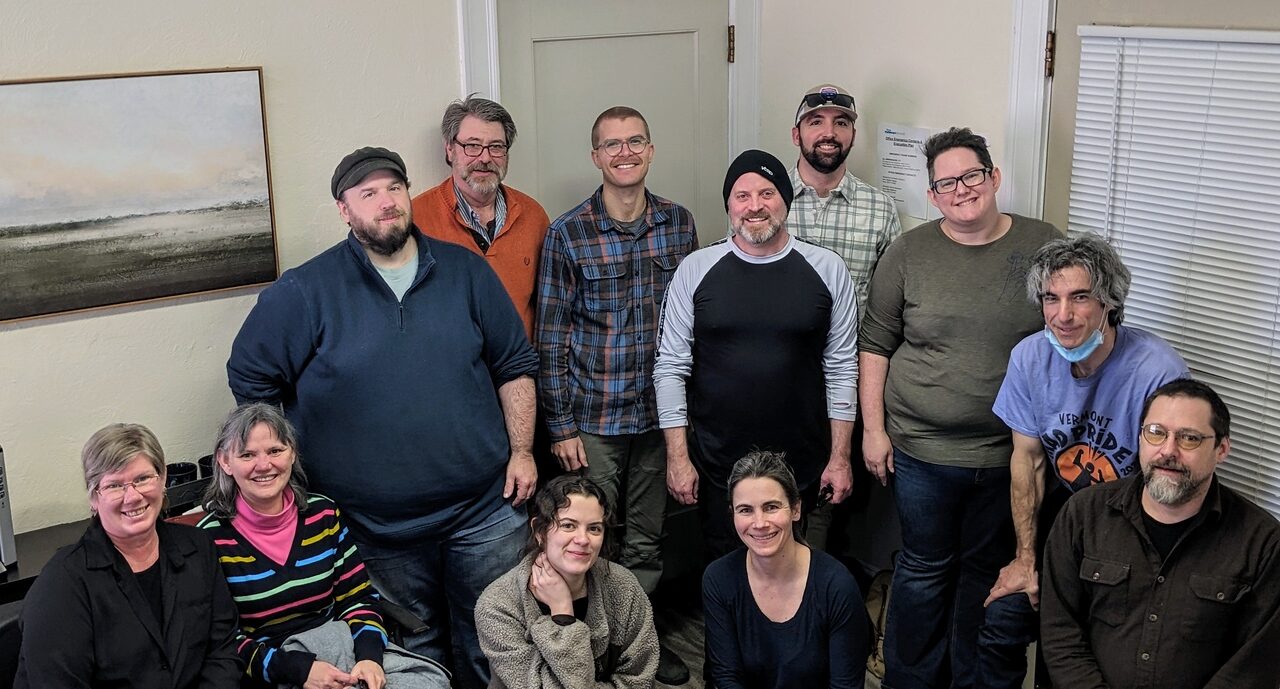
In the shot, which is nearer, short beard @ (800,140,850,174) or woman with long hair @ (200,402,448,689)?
woman with long hair @ (200,402,448,689)

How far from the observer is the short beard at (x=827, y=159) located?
11.4 feet

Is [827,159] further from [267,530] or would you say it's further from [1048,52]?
[267,530]

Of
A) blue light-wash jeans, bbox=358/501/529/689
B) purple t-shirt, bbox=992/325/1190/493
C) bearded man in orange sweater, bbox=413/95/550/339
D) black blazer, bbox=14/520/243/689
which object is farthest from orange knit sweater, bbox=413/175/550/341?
purple t-shirt, bbox=992/325/1190/493

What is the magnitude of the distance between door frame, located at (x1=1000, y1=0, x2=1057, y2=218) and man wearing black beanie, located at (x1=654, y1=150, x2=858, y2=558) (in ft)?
1.88

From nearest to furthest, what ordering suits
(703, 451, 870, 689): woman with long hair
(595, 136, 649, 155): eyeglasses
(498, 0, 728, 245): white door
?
(703, 451, 870, 689): woman with long hair, (595, 136, 649, 155): eyeglasses, (498, 0, 728, 245): white door

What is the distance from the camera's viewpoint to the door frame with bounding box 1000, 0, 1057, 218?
10.7 feet

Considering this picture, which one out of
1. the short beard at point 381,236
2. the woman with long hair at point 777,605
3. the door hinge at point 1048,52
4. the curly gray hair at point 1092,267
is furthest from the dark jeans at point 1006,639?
the short beard at point 381,236

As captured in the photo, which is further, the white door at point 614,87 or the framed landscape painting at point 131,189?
the white door at point 614,87

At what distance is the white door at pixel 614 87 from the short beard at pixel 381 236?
3.00 ft

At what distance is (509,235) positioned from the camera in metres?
3.41

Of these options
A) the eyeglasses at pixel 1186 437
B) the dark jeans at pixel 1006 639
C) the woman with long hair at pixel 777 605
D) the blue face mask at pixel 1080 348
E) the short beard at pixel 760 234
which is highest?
the short beard at pixel 760 234

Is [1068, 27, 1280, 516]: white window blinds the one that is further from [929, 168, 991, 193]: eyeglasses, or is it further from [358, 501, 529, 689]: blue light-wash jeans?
[358, 501, 529, 689]: blue light-wash jeans

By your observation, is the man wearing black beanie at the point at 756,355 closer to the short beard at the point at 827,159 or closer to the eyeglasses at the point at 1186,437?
the short beard at the point at 827,159

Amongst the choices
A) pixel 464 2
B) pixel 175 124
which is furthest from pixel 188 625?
pixel 464 2
